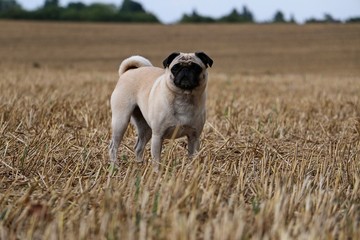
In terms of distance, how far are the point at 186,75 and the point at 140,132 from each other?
130cm

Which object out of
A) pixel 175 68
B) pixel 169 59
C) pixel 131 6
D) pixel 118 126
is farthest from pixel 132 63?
pixel 131 6

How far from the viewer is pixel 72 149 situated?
5824mm

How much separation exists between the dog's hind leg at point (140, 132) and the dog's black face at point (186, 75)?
1091 mm

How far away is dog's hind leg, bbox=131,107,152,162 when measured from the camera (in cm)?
612

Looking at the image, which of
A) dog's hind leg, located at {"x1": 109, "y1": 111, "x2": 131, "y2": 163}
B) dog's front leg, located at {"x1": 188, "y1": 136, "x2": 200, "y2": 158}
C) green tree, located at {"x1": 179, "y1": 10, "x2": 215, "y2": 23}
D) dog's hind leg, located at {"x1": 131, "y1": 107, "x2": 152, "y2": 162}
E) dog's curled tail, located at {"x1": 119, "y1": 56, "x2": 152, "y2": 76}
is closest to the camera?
dog's front leg, located at {"x1": 188, "y1": 136, "x2": 200, "y2": 158}

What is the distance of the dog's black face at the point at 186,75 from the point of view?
16.9 ft

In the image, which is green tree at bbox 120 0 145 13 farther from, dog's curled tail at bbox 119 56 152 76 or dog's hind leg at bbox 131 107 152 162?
dog's hind leg at bbox 131 107 152 162

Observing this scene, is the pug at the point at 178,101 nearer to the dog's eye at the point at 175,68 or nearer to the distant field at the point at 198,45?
the dog's eye at the point at 175,68

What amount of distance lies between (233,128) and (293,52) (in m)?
→ 34.7

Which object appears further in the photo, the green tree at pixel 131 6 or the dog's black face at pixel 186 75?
the green tree at pixel 131 6

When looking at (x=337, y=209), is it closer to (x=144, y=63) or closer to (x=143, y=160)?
(x=143, y=160)

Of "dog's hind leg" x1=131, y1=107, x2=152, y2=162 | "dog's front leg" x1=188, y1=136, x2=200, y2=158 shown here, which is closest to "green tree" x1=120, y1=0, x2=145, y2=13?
"dog's hind leg" x1=131, y1=107, x2=152, y2=162

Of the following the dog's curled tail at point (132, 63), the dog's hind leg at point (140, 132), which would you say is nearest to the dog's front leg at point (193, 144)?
the dog's hind leg at point (140, 132)

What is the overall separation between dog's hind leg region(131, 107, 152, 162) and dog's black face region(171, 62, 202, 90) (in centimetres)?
109
